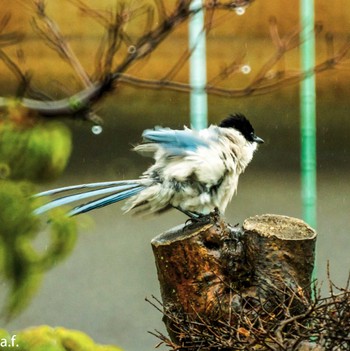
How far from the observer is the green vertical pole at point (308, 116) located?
11.8ft

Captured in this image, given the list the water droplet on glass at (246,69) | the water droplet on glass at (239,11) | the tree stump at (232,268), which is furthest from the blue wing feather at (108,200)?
the water droplet on glass at (239,11)

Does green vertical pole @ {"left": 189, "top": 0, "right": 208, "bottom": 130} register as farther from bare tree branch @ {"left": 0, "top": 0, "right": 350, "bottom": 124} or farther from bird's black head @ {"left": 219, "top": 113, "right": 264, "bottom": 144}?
bird's black head @ {"left": 219, "top": 113, "right": 264, "bottom": 144}

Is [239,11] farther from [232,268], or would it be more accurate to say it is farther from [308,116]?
[232,268]

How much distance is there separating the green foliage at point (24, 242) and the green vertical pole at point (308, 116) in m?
0.83

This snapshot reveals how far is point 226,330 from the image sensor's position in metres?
2.34

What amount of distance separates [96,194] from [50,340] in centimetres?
59

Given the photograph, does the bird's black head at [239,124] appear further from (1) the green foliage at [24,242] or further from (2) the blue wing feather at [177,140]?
(1) the green foliage at [24,242]

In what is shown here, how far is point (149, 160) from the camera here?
138 inches

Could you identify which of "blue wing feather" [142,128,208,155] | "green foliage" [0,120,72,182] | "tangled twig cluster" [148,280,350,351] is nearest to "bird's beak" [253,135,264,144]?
"blue wing feather" [142,128,208,155]

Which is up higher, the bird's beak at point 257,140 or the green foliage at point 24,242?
the bird's beak at point 257,140

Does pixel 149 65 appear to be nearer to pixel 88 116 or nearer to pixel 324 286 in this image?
pixel 88 116

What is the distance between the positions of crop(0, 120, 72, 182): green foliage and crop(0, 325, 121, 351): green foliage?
544 millimetres

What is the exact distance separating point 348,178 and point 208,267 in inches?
43.7

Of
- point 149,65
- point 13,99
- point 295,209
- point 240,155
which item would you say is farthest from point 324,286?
point 13,99
